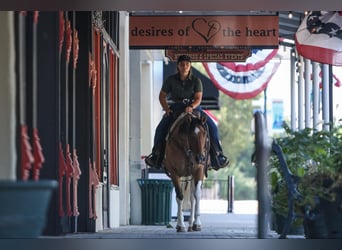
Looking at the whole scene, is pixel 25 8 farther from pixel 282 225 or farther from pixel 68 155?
pixel 282 225

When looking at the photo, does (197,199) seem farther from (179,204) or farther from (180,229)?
(180,229)

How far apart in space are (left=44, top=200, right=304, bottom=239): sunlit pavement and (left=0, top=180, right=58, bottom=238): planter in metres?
0.41

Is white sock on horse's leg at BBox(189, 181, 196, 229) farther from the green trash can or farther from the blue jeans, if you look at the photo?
the blue jeans

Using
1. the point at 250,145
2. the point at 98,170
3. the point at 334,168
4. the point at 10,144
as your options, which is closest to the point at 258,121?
the point at 250,145

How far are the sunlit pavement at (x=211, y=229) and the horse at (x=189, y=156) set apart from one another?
65mm

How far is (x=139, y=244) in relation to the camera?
9.02m

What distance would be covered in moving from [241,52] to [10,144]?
81.8 inches

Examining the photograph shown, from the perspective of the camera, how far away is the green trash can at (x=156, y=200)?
9086 mm

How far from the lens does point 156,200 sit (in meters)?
9.27

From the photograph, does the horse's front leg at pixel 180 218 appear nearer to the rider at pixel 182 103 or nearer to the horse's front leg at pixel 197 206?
the horse's front leg at pixel 197 206

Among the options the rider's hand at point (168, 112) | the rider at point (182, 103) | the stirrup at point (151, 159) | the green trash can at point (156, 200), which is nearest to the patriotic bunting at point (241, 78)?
the rider at point (182, 103)

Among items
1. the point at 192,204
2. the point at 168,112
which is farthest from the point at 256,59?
the point at 192,204

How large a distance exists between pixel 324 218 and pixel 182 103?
150cm
